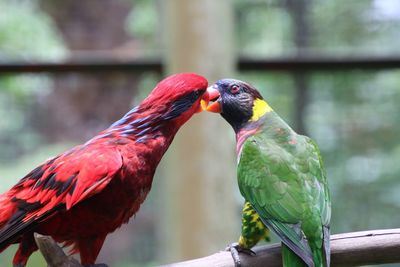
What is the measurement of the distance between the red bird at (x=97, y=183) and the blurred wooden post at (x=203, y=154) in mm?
1017

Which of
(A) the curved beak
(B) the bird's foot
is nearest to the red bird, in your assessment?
(A) the curved beak

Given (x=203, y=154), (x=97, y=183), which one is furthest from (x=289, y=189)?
(x=203, y=154)

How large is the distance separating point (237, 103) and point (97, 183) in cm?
49

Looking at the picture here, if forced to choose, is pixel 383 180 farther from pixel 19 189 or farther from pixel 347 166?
pixel 19 189

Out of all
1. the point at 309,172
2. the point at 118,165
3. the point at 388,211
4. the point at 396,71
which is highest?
the point at 118,165

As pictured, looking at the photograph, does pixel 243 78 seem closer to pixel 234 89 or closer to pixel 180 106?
pixel 234 89

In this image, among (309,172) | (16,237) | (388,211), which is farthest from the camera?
(388,211)

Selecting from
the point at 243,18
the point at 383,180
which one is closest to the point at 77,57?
the point at 243,18

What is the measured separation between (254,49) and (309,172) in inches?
50.9

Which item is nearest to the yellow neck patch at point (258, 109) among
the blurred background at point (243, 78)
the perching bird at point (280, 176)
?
the perching bird at point (280, 176)

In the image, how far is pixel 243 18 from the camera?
2.81 metres

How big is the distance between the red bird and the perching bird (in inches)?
7.2

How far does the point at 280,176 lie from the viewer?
5.17 ft

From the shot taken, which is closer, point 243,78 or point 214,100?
point 214,100
